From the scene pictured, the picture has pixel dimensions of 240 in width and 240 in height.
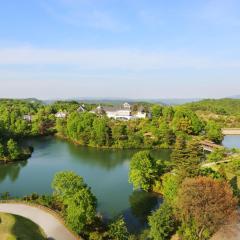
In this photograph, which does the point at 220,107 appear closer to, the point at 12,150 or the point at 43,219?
the point at 12,150

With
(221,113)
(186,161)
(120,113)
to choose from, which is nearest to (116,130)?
(186,161)

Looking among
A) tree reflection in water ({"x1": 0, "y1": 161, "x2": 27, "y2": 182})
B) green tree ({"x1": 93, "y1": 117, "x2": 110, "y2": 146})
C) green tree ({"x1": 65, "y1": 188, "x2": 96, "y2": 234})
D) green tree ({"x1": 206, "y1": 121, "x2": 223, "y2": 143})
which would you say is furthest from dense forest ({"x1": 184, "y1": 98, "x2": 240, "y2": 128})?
green tree ({"x1": 65, "y1": 188, "x2": 96, "y2": 234})

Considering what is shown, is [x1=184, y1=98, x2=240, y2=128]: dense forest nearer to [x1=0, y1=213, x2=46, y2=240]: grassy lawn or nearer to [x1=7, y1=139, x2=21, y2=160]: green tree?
[x1=7, y1=139, x2=21, y2=160]: green tree

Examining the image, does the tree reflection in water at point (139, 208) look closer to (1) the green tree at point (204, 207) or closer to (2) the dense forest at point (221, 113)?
(1) the green tree at point (204, 207)

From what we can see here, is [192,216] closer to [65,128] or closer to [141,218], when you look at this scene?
[141,218]

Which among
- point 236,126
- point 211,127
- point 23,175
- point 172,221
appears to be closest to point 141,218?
point 172,221

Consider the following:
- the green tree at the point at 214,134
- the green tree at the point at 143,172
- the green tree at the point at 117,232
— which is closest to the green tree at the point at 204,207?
the green tree at the point at 117,232
